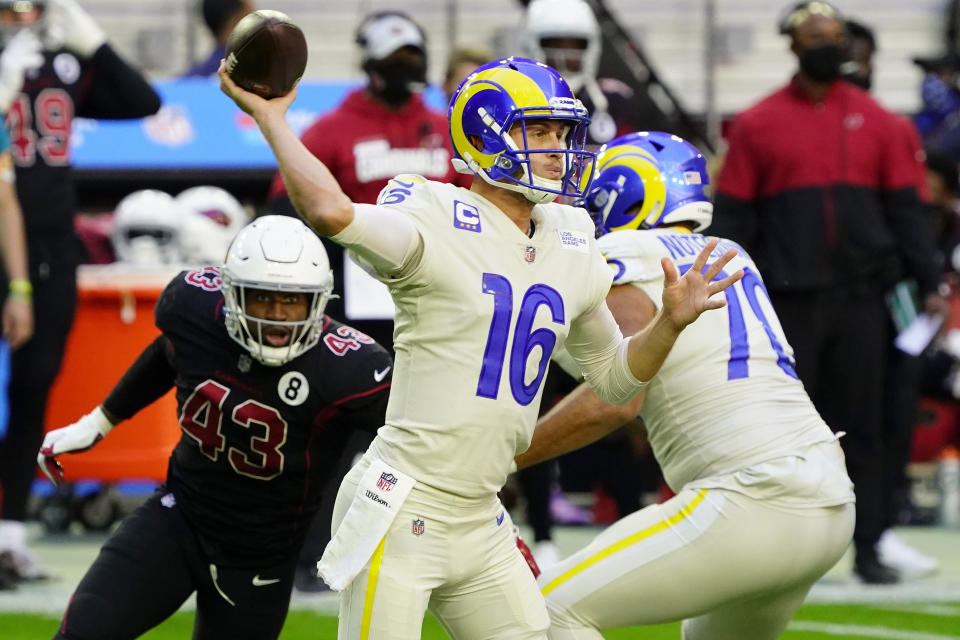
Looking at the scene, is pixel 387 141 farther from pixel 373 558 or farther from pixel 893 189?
pixel 373 558

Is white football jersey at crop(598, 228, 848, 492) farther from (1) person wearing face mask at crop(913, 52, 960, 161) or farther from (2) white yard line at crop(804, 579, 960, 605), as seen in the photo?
(1) person wearing face mask at crop(913, 52, 960, 161)

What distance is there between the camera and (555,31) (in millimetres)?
6820

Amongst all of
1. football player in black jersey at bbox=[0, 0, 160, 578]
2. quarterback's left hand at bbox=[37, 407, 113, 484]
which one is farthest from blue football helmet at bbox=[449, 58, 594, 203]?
football player in black jersey at bbox=[0, 0, 160, 578]

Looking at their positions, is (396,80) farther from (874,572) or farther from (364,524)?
(364,524)

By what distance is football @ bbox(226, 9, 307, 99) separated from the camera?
10.0ft

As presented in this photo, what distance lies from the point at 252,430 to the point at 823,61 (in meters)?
3.26

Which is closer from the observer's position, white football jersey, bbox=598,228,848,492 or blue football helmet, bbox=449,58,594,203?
blue football helmet, bbox=449,58,594,203

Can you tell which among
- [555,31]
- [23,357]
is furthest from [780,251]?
[23,357]

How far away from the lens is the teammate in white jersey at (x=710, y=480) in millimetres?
3797

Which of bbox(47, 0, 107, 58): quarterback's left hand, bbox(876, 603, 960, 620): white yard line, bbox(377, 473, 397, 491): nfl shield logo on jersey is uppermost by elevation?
bbox(47, 0, 107, 58): quarterback's left hand

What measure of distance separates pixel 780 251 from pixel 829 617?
1.46m

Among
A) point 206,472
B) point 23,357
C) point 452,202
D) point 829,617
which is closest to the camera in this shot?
point 452,202

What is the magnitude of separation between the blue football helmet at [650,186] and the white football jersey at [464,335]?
2.65 feet

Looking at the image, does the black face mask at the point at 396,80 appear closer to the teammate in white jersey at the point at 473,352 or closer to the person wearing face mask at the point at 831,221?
the person wearing face mask at the point at 831,221
